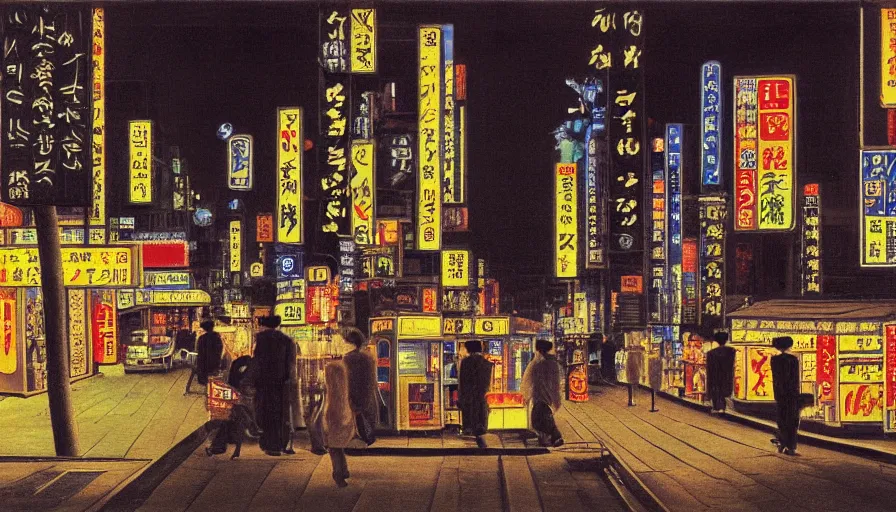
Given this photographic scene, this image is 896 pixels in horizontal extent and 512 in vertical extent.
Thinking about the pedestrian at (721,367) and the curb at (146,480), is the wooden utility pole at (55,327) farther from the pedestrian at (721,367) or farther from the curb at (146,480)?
the pedestrian at (721,367)

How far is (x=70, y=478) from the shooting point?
32.3ft

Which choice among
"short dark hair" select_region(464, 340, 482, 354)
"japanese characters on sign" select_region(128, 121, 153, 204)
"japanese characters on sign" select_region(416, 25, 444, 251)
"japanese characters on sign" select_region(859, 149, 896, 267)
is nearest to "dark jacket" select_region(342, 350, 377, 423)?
"short dark hair" select_region(464, 340, 482, 354)

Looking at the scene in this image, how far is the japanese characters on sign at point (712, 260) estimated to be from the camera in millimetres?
20688

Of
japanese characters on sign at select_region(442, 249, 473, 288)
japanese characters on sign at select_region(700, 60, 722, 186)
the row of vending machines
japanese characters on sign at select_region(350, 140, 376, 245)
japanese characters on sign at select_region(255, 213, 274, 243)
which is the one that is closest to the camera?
the row of vending machines

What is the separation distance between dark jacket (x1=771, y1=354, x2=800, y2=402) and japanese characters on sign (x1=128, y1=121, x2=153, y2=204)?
36.0 ft

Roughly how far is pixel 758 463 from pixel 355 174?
745 cm

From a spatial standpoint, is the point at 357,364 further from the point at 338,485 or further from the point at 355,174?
the point at 355,174

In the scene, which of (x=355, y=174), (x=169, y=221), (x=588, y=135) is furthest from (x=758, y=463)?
(x=169, y=221)

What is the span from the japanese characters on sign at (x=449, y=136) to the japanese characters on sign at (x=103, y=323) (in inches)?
315

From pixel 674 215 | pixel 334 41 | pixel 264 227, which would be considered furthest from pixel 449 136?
Answer: pixel 264 227

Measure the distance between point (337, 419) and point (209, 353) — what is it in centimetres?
419

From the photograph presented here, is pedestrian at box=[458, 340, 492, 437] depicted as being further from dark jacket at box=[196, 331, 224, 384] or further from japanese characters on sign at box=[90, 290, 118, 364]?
japanese characters on sign at box=[90, 290, 118, 364]

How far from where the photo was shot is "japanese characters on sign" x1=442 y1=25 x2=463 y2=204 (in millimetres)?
15172

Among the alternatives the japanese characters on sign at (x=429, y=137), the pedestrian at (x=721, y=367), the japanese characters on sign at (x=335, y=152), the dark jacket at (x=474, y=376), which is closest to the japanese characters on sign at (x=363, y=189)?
the japanese characters on sign at (x=335, y=152)
